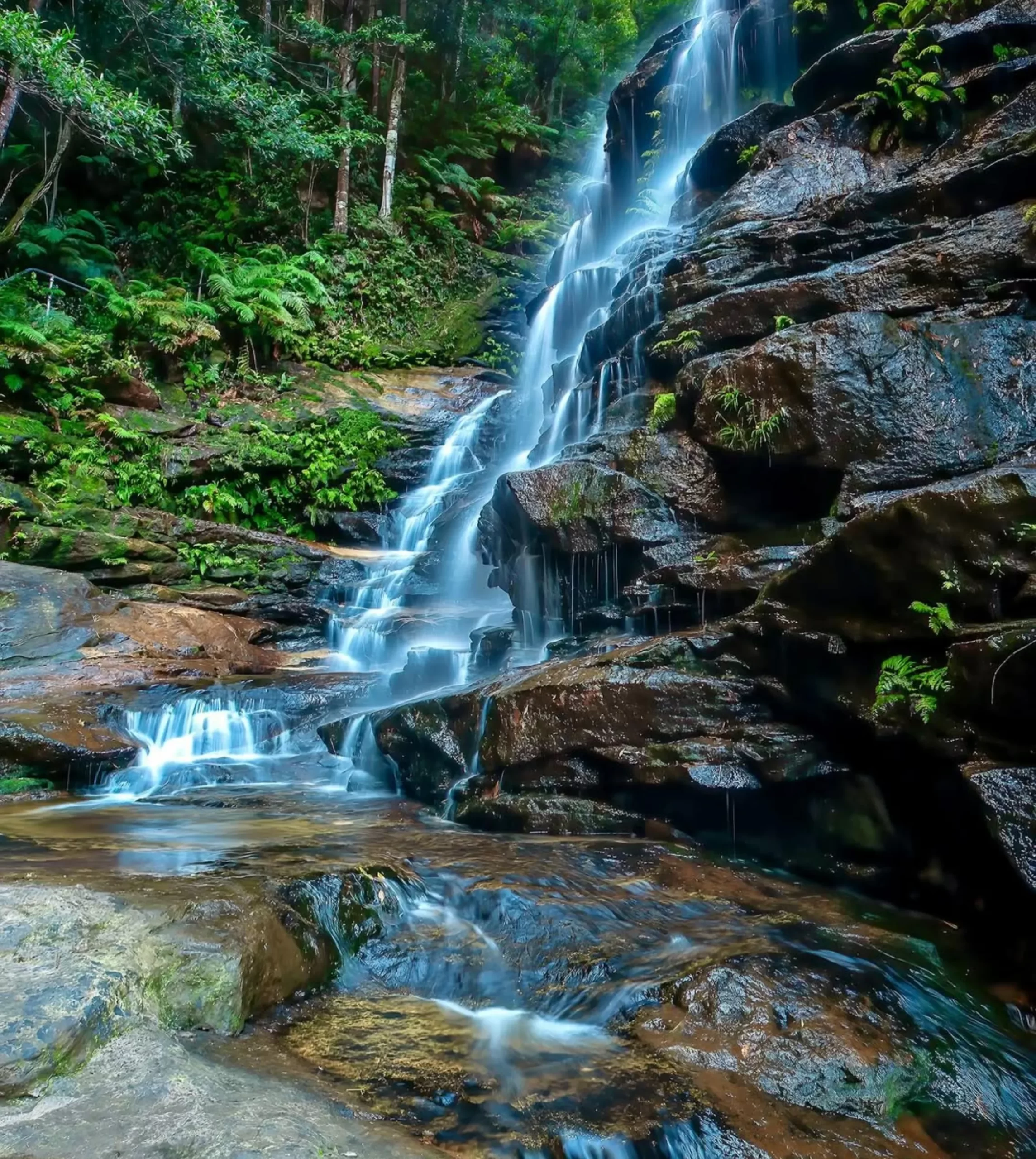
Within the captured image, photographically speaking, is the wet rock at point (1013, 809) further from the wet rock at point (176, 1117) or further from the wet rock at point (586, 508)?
the wet rock at point (586, 508)

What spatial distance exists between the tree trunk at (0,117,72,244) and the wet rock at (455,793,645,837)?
16274 millimetres

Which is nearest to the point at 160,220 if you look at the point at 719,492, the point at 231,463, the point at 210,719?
the point at 231,463

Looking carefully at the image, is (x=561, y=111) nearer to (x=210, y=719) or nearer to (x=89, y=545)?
(x=89, y=545)

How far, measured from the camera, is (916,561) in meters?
4.89

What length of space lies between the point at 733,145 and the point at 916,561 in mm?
11616

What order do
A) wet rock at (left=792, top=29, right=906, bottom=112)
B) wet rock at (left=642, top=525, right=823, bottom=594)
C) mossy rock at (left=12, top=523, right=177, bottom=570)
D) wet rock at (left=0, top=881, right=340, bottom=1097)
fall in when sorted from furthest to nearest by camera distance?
mossy rock at (left=12, top=523, right=177, bottom=570) < wet rock at (left=792, top=29, right=906, bottom=112) < wet rock at (left=642, top=525, right=823, bottom=594) < wet rock at (left=0, top=881, right=340, bottom=1097)

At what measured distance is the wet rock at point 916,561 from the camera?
179 inches

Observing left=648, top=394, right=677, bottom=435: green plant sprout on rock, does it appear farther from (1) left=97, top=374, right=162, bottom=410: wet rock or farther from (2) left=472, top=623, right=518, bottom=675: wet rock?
(1) left=97, top=374, right=162, bottom=410: wet rock

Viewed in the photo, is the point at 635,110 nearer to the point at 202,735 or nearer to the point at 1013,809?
the point at 202,735

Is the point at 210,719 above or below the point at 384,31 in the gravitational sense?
below

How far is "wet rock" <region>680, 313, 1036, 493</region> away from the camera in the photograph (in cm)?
645

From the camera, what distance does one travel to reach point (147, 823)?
6.14 m

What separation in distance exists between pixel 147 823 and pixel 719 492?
612cm

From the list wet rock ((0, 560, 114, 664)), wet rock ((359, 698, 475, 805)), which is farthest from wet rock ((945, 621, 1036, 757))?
wet rock ((0, 560, 114, 664))
